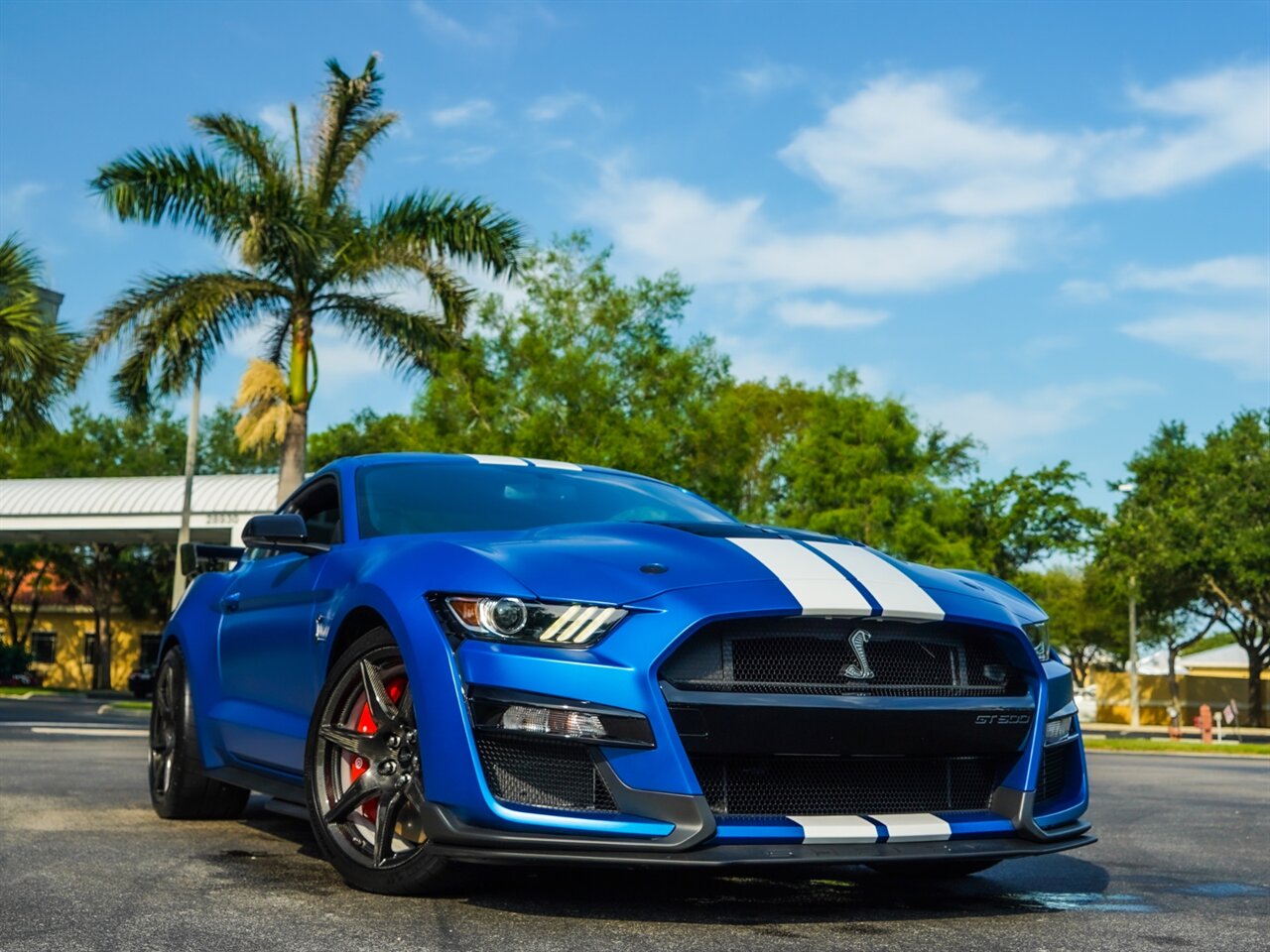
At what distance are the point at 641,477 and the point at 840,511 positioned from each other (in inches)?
1241

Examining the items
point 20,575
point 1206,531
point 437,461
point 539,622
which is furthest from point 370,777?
point 20,575

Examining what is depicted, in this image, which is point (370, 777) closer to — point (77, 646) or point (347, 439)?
point (347, 439)

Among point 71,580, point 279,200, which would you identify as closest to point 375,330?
point 279,200

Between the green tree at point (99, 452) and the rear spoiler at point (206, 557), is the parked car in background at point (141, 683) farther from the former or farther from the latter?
the rear spoiler at point (206, 557)

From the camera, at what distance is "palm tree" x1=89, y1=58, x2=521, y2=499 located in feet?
73.7

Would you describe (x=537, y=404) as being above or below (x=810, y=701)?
above

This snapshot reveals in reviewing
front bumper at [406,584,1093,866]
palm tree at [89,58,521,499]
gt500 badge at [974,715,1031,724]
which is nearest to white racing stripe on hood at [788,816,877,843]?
front bumper at [406,584,1093,866]

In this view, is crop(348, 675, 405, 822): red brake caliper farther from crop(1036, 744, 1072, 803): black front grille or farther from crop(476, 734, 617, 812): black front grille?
crop(1036, 744, 1072, 803): black front grille

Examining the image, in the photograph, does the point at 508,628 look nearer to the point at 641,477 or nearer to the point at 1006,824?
the point at 1006,824

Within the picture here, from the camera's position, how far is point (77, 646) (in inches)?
2490

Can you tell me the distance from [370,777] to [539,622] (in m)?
0.82

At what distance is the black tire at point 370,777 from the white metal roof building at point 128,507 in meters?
31.1

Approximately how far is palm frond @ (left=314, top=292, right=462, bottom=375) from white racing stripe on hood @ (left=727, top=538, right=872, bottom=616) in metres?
19.2

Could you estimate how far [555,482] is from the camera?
238 inches
